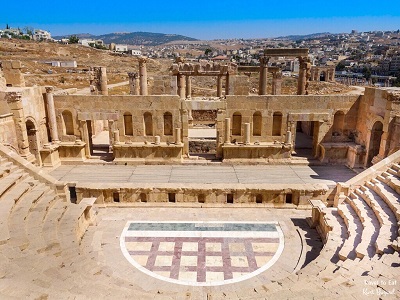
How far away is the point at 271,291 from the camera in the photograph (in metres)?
7.51

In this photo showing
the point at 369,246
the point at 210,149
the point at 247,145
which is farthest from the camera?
the point at 210,149

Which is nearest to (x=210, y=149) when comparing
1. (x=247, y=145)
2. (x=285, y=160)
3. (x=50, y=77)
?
(x=247, y=145)

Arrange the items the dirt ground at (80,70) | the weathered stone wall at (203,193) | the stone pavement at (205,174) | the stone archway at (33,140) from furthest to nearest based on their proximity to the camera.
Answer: the dirt ground at (80,70)
the stone archway at (33,140)
the stone pavement at (205,174)
the weathered stone wall at (203,193)

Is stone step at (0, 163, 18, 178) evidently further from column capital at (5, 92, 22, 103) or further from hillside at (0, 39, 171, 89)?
hillside at (0, 39, 171, 89)

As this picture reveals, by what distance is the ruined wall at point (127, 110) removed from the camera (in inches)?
688

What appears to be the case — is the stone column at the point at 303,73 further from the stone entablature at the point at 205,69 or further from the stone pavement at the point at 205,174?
the stone pavement at the point at 205,174

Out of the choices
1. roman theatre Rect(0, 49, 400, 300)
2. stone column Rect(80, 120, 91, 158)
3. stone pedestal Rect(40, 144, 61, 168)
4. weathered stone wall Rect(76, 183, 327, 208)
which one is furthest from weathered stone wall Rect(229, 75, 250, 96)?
stone pedestal Rect(40, 144, 61, 168)

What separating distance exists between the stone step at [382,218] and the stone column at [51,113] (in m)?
15.4

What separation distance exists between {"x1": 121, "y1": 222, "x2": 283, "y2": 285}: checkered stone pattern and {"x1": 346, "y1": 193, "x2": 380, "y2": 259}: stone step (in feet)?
8.62

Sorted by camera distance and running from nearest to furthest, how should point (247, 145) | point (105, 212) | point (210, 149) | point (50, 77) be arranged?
point (105, 212) → point (247, 145) → point (210, 149) → point (50, 77)

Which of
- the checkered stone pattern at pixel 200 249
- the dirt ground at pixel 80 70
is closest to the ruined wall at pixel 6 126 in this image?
the checkered stone pattern at pixel 200 249

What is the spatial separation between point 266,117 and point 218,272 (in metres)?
10.3

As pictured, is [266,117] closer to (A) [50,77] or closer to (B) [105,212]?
(B) [105,212]

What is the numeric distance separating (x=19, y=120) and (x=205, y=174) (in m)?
9.25
